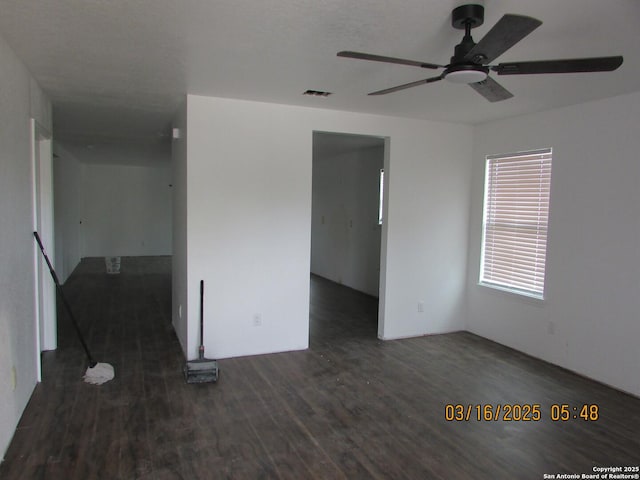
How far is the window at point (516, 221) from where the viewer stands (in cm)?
434

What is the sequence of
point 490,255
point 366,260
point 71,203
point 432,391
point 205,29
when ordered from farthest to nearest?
1. point 71,203
2. point 366,260
3. point 490,255
4. point 432,391
5. point 205,29

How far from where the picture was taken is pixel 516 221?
459cm

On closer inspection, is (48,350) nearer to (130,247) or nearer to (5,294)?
(5,294)

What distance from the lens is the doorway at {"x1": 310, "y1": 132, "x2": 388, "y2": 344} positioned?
282 inches

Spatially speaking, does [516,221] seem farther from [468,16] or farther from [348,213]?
[348,213]

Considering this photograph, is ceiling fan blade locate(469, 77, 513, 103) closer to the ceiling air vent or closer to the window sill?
the ceiling air vent

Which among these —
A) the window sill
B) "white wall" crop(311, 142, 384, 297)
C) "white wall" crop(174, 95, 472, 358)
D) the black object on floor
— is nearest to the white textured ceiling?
"white wall" crop(174, 95, 472, 358)

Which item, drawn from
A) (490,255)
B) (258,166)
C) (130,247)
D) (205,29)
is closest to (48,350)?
(258,166)

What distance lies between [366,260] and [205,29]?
18.1 ft

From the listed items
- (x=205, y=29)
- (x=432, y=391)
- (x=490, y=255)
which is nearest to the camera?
(x=205, y=29)

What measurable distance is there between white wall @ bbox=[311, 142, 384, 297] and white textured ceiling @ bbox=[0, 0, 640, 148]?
10.9ft

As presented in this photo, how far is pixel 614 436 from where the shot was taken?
2.88 meters

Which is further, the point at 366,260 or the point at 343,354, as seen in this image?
the point at 366,260

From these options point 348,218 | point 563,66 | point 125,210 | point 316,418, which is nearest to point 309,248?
point 316,418
